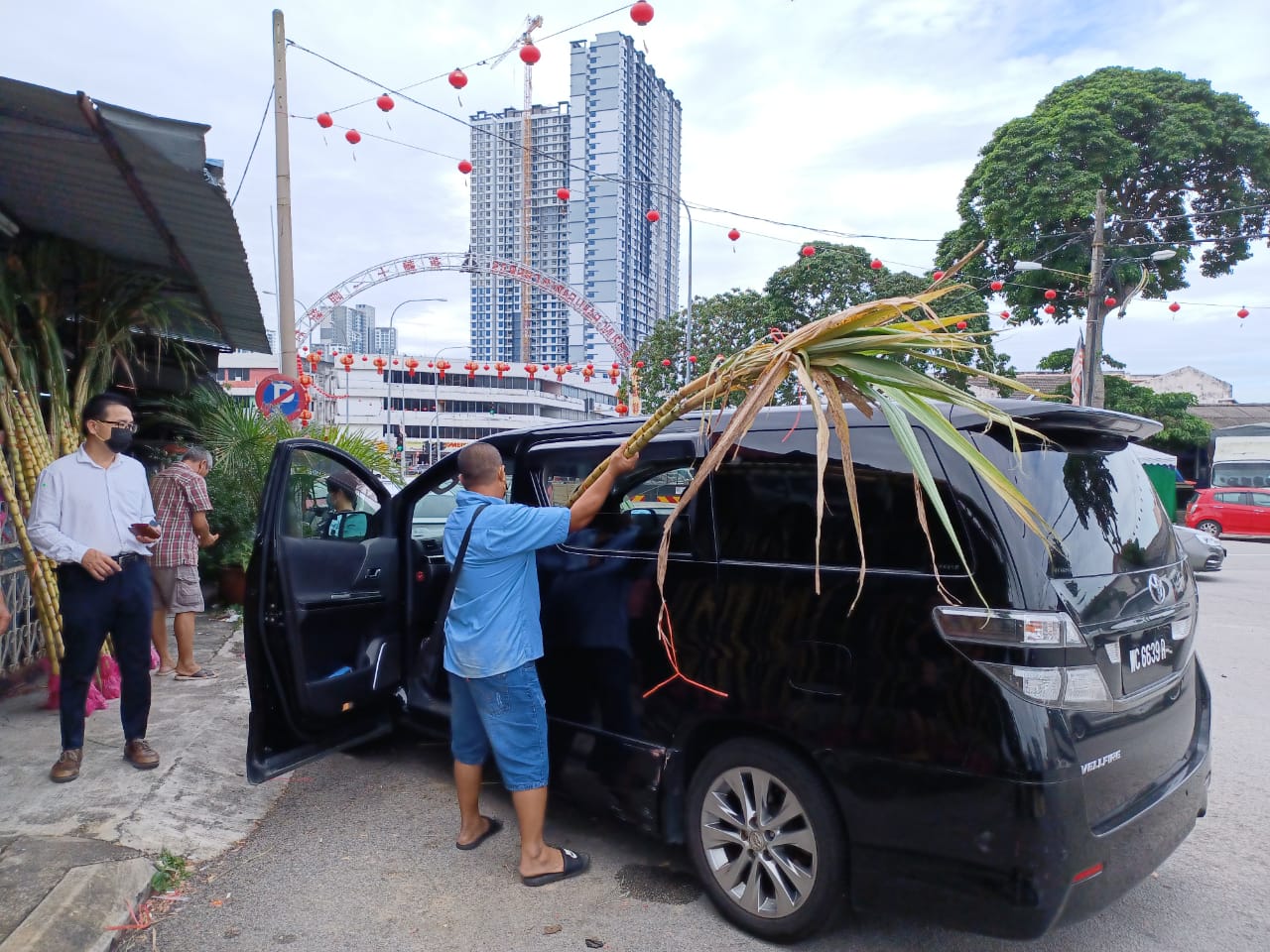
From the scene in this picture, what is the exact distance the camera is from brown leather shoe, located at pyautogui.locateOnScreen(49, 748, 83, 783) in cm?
404

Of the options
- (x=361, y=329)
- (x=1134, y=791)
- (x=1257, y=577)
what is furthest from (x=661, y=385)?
(x=361, y=329)

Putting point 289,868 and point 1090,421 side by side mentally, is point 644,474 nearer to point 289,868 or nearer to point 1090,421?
point 1090,421

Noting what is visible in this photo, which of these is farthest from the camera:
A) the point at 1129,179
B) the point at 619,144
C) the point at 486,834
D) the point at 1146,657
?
the point at 1129,179

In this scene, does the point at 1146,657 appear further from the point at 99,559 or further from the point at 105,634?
the point at 105,634

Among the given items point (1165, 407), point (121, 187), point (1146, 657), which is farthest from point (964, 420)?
point (1165, 407)

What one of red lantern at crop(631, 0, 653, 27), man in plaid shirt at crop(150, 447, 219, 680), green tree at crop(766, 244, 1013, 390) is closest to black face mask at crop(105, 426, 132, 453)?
man in plaid shirt at crop(150, 447, 219, 680)

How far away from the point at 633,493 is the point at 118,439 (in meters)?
2.52

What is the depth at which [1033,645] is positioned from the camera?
2379 mm

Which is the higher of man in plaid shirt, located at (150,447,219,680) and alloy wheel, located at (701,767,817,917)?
man in plaid shirt, located at (150,447,219,680)

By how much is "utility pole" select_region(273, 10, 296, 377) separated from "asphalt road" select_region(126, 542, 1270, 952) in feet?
23.6

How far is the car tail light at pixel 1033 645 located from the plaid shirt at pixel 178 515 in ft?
16.2

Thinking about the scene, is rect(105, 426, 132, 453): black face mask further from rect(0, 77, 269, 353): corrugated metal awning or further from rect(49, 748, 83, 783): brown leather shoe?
rect(49, 748, 83, 783): brown leather shoe

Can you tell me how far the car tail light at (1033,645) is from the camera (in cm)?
238

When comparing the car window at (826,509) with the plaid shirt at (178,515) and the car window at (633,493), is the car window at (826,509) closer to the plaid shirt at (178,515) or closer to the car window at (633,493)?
the car window at (633,493)
